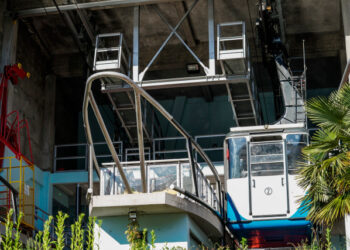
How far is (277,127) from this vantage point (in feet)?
65.0

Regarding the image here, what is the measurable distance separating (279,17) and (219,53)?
146 inches

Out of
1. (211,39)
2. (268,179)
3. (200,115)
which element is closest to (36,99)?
(200,115)

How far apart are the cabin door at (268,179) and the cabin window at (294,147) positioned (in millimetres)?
224

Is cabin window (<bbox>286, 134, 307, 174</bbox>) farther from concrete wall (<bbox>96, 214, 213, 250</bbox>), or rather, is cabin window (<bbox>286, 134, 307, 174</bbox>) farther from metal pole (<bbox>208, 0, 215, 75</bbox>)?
concrete wall (<bbox>96, 214, 213, 250</bbox>)

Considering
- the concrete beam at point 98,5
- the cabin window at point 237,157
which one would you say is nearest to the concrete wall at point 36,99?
the concrete beam at point 98,5

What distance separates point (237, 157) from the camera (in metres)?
19.9

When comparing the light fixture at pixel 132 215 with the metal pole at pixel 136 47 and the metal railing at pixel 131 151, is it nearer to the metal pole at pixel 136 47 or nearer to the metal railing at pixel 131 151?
the metal pole at pixel 136 47

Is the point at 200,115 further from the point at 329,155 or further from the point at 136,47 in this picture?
A: the point at 329,155

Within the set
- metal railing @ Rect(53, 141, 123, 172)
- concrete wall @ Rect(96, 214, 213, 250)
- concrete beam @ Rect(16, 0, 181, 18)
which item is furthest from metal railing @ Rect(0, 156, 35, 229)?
concrete wall @ Rect(96, 214, 213, 250)

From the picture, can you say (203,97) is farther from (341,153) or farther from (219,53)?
(341,153)

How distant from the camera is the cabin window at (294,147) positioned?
19422 mm

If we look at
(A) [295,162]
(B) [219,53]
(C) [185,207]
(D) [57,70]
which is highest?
(D) [57,70]

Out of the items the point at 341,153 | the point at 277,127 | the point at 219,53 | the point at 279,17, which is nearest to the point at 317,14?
the point at 279,17

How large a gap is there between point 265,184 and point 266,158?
77 cm
